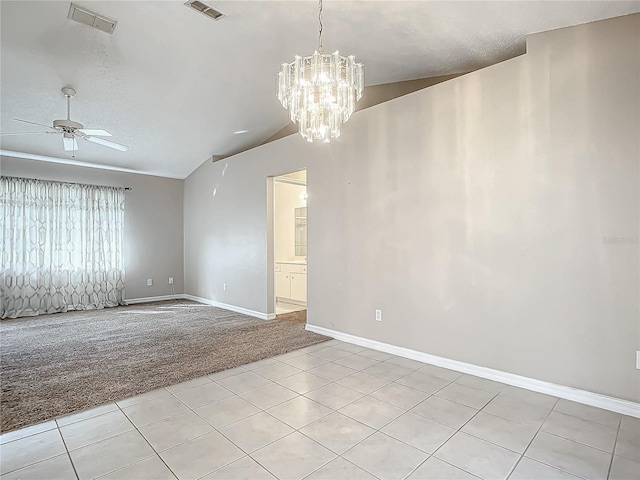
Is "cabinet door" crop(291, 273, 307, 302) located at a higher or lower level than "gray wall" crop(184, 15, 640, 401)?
lower

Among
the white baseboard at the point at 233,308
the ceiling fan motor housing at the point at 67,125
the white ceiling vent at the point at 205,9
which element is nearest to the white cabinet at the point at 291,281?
the white baseboard at the point at 233,308

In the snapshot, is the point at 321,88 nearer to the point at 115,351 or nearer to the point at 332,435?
the point at 332,435

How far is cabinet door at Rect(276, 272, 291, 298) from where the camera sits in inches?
278

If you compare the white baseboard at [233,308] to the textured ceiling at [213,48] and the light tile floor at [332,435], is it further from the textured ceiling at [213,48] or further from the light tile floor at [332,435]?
the textured ceiling at [213,48]

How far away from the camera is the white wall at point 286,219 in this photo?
7801 mm

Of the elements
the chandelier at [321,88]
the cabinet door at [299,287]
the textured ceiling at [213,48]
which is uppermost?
the textured ceiling at [213,48]

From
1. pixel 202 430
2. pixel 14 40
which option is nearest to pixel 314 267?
pixel 202 430

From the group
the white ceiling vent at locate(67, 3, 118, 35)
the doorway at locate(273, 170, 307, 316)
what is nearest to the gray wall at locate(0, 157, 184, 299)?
the doorway at locate(273, 170, 307, 316)

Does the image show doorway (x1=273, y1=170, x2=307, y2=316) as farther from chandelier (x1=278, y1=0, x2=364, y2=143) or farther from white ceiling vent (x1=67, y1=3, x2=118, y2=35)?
chandelier (x1=278, y1=0, x2=364, y2=143)

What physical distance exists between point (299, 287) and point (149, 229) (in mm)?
3371

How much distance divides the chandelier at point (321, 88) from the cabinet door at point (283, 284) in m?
4.55

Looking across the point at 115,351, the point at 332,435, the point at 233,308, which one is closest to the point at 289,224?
the point at 233,308

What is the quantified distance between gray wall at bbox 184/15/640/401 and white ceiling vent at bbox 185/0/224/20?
1855mm

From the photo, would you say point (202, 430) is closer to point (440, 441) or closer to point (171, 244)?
point (440, 441)
